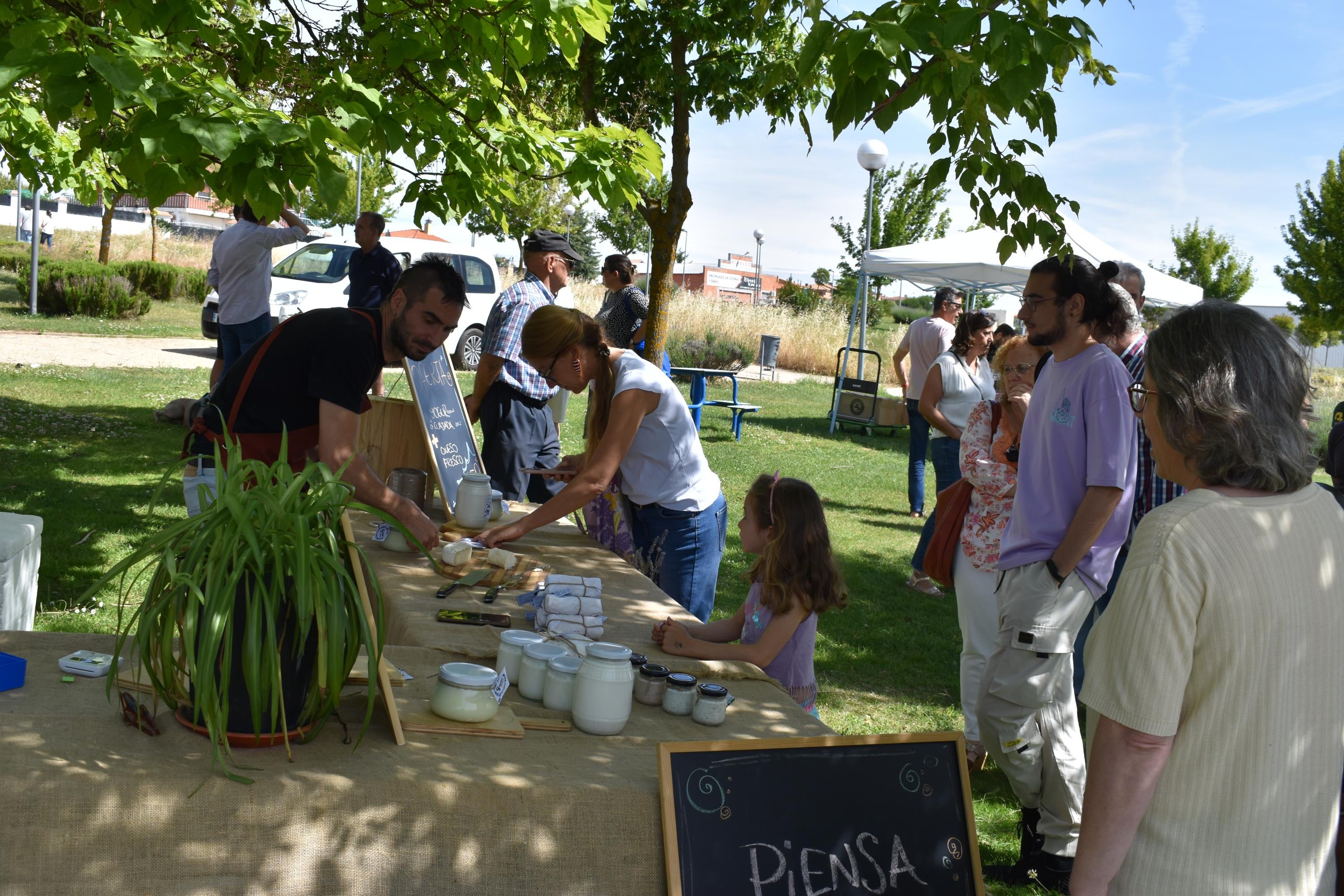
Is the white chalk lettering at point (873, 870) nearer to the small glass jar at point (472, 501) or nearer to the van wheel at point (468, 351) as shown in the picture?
the small glass jar at point (472, 501)

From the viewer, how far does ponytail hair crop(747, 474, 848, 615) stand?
113 inches

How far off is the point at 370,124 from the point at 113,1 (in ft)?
2.94

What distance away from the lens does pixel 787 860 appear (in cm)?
186

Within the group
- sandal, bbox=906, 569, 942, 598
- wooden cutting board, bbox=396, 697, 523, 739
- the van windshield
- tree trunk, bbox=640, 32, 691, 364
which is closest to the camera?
wooden cutting board, bbox=396, 697, 523, 739

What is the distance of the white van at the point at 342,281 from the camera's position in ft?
46.1

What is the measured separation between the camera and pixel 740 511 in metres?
8.45

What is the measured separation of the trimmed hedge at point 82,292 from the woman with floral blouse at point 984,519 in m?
18.2

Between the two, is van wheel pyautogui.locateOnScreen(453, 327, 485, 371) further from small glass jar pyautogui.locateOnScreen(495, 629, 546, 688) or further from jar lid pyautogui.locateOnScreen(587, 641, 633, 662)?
jar lid pyautogui.locateOnScreen(587, 641, 633, 662)

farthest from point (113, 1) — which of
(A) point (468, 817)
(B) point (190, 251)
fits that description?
(B) point (190, 251)

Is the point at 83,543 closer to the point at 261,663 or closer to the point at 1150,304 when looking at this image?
the point at 261,663

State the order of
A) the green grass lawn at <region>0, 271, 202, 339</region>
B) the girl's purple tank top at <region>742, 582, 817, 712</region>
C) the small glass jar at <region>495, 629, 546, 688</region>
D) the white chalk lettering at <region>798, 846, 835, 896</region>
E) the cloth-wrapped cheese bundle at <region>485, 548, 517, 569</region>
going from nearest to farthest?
1. the white chalk lettering at <region>798, 846, 835, 896</region>
2. the small glass jar at <region>495, 629, 546, 688</region>
3. the girl's purple tank top at <region>742, 582, 817, 712</region>
4. the cloth-wrapped cheese bundle at <region>485, 548, 517, 569</region>
5. the green grass lawn at <region>0, 271, 202, 339</region>

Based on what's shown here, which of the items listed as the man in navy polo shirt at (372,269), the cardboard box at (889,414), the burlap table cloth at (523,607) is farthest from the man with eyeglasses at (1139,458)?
the cardboard box at (889,414)

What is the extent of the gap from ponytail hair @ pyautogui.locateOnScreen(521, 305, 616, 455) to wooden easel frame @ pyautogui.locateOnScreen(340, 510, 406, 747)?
1.55m

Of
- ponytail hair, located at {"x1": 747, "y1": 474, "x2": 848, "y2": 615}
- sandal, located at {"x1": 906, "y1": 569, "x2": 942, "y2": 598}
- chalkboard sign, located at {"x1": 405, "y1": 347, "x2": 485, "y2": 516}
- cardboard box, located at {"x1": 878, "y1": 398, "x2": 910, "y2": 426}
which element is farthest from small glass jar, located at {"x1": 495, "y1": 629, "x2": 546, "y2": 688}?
cardboard box, located at {"x1": 878, "y1": 398, "x2": 910, "y2": 426}
